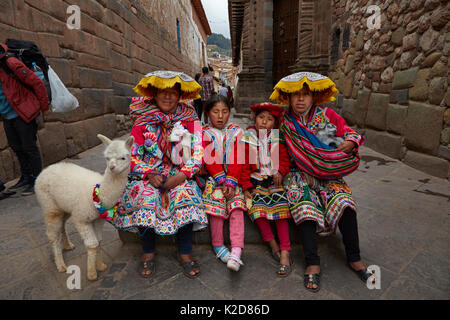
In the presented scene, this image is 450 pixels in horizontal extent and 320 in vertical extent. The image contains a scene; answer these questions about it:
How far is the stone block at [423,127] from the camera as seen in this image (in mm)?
3668

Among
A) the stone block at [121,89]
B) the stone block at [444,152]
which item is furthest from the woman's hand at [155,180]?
the stone block at [121,89]

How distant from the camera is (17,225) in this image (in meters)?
2.62

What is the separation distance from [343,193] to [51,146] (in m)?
4.63

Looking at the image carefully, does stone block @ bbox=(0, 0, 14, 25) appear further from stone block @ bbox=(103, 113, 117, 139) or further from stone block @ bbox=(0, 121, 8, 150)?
stone block @ bbox=(103, 113, 117, 139)

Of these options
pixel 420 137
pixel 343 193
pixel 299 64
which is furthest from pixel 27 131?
pixel 299 64

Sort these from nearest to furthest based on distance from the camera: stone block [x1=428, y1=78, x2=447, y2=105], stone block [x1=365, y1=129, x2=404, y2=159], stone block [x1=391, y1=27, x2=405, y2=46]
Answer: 1. stone block [x1=428, y1=78, x2=447, y2=105]
2. stone block [x1=391, y1=27, x2=405, y2=46]
3. stone block [x1=365, y1=129, x2=404, y2=159]

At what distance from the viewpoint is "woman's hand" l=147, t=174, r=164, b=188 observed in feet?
6.57

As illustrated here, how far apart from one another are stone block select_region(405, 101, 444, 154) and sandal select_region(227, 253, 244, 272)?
3.57 m

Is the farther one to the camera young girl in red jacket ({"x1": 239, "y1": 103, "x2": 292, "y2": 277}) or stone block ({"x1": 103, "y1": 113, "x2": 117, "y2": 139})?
stone block ({"x1": 103, "y1": 113, "x2": 117, "y2": 139})

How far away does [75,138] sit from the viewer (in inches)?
199

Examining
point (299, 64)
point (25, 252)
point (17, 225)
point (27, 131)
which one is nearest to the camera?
point (25, 252)

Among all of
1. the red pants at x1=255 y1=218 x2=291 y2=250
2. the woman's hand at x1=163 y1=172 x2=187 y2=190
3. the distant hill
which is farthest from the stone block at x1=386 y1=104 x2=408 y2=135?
the distant hill

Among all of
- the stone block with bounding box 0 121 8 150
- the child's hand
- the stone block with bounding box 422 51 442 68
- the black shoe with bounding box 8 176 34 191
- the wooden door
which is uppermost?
the wooden door
